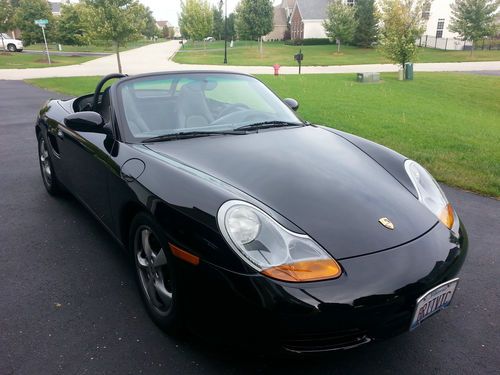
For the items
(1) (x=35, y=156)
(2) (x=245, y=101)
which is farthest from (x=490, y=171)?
(1) (x=35, y=156)

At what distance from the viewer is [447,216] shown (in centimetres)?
232

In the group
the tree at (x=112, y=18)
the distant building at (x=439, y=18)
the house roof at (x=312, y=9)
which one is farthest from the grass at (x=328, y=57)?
the house roof at (x=312, y=9)

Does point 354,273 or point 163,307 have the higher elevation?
point 354,273

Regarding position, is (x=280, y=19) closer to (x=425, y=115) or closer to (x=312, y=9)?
(x=312, y=9)

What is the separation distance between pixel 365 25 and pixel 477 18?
36.7 ft

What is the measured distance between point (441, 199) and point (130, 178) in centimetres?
183

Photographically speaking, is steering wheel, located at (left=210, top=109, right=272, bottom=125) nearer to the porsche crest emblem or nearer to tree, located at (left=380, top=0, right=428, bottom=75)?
the porsche crest emblem

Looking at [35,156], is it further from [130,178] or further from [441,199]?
[441,199]

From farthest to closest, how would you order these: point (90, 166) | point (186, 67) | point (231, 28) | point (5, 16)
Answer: point (231, 28), point (5, 16), point (186, 67), point (90, 166)

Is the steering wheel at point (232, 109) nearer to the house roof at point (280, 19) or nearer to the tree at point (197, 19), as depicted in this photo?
the tree at point (197, 19)

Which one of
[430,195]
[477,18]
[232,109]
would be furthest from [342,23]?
[430,195]

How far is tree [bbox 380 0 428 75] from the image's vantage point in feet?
64.3

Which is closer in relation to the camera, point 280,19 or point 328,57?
point 328,57

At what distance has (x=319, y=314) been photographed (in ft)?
5.49
